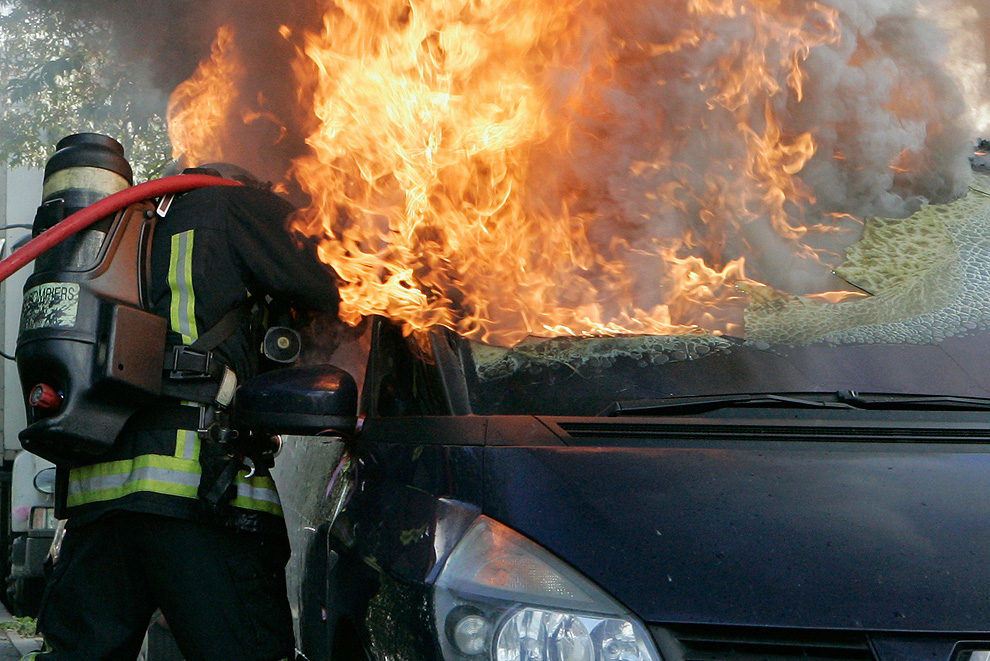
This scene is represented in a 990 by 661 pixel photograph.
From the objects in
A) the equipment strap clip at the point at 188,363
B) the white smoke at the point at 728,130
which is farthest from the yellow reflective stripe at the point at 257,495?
the white smoke at the point at 728,130

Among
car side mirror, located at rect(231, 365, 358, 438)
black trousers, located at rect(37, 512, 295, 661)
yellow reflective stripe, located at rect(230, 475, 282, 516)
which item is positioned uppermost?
car side mirror, located at rect(231, 365, 358, 438)

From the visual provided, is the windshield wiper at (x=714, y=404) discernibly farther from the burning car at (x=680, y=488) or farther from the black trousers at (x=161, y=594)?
the black trousers at (x=161, y=594)

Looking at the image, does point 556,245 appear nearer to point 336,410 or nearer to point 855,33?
point 336,410

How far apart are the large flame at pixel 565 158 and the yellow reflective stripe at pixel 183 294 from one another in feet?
1.13

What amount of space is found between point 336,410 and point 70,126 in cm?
466

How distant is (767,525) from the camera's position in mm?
1954

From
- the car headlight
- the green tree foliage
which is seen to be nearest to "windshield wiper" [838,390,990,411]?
the car headlight

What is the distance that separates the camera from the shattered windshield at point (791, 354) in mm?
2418

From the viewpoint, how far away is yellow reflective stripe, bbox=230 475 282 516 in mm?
2863

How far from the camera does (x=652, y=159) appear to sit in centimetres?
291

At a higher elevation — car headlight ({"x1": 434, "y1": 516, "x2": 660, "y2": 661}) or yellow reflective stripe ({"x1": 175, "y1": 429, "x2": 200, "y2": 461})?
yellow reflective stripe ({"x1": 175, "y1": 429, "x2": 200, "y2": 461})

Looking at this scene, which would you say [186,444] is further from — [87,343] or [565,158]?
[565,158]

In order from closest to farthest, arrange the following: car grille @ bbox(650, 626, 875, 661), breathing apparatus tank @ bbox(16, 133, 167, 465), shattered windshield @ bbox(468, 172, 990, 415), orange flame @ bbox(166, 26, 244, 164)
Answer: car grille @ bbox(650, 626, 875, 661) < shattered windshield @ bbox(468, 172, 990, 415) < breathing apparatus tank @ bbox(16, 133, 167, 465) < orange flame @ bbox(166, 26, 244, 164)

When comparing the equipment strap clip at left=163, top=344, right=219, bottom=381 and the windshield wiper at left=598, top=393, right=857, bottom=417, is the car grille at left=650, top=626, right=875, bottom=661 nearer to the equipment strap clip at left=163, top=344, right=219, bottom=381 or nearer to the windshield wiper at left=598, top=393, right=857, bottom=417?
the windshield wiper at left=598, top=393, right=857, bottom=417
